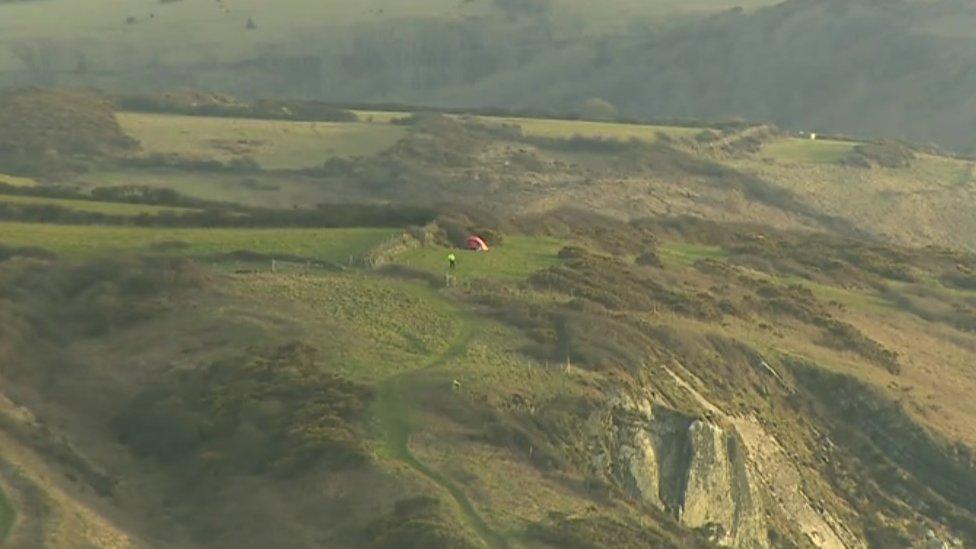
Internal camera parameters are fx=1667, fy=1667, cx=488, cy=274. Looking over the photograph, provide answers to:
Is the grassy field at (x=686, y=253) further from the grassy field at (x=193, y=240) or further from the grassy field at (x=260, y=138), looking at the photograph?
the grassy field at (x=260, y=138)

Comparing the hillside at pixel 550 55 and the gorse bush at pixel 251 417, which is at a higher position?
the gorse bush at pixel 251 417

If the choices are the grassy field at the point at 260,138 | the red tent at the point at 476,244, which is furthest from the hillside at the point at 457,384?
the grassy field at the point at 260,138

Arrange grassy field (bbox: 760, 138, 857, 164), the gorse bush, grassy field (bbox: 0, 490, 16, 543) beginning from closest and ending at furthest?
1. grassy field (bbox: 0, 490, 16, 543)
2. the gorse bush
3. grassy field (bbox: 760, 138, 857, 164)

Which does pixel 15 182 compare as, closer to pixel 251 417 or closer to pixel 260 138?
pixel 260 138

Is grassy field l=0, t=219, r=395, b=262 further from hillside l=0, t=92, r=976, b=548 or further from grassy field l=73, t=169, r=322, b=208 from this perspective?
grassy field l=73, t=169, r=322, b=208

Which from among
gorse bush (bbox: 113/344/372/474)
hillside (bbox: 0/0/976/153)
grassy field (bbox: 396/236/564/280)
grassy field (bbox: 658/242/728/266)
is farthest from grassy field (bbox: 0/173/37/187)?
hillside (bbox: 0/0/976/153)

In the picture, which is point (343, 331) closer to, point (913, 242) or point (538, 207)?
point (538, 207)

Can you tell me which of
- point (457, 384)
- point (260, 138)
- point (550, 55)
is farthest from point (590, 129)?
point (457, 384)
